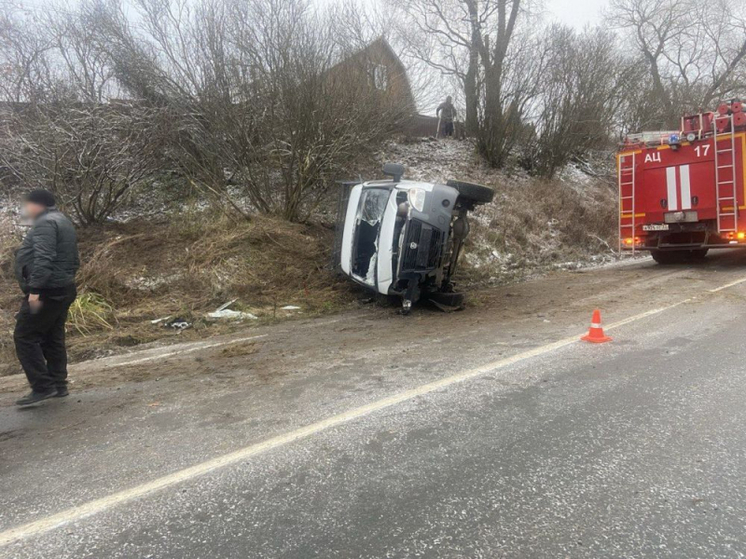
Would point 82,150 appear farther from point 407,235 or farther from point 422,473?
point 422,473

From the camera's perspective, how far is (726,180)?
10141 mm

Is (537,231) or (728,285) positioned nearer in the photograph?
(728,285)

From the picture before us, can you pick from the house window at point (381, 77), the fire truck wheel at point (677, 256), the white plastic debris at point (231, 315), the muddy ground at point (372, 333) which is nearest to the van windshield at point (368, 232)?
the muddy ground at point (372, 333)

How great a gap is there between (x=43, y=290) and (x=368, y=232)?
4.76 meters

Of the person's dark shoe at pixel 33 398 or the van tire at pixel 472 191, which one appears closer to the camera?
the person's dark shoe at pixel 33 398

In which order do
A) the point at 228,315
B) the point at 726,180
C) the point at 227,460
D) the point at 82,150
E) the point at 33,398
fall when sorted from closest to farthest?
1. the point at 227,460
2. the point at 33,398
3. the point at 228,315
4. the point at 82,150
5. the point at 726,180

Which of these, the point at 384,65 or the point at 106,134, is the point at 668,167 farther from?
the point at 106,134

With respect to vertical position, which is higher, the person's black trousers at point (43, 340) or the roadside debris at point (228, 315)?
the person's black trousers at point (43, 340)

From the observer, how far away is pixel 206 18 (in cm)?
1043

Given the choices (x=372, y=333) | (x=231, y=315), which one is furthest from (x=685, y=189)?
(x=231, y=315)

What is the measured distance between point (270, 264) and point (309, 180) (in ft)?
9.11

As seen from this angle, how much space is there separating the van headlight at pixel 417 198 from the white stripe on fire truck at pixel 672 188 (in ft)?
23.0

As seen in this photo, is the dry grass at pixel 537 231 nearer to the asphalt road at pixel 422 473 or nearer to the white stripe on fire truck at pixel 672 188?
the white stripe on fire truck at pixel 672 188

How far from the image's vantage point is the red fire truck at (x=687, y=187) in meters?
10.1
